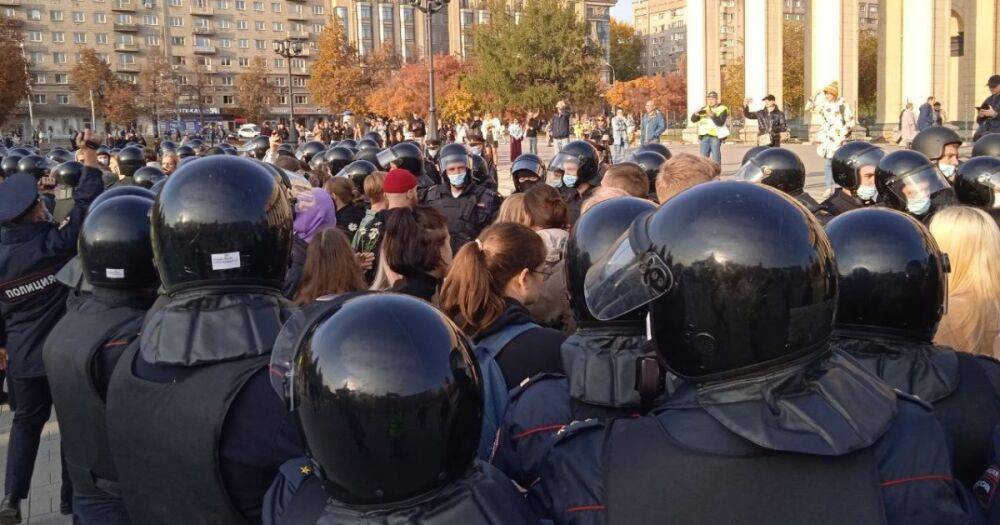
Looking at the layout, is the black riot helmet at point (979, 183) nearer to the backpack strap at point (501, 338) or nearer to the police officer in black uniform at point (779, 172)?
the police officer in black uniform at point (779, 172)

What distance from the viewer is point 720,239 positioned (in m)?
1.79

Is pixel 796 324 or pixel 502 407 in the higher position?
pixel 796 324

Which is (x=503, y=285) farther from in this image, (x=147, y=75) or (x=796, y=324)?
(x=147, y=75)

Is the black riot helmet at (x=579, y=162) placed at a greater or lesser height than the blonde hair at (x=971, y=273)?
greater

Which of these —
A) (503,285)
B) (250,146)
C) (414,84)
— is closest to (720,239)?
(503,285)

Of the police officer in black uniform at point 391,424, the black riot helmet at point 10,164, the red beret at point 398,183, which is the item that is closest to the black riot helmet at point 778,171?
the red beret at point 398,183

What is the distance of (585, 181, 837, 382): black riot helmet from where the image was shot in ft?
5.81

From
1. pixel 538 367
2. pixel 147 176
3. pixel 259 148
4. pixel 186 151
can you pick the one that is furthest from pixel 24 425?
pixel 186 151

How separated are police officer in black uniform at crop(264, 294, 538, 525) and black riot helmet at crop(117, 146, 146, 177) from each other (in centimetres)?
1123

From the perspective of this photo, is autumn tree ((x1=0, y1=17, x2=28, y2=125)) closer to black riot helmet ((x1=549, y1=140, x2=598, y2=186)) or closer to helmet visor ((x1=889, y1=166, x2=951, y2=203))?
black riot helmet ((x1=549, y1=140, x2=598, y2=186))

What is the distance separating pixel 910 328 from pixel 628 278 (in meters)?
1.15

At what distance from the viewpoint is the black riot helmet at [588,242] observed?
2701mm

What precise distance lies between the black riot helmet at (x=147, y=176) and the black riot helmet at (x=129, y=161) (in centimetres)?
125

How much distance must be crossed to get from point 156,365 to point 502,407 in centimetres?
113
